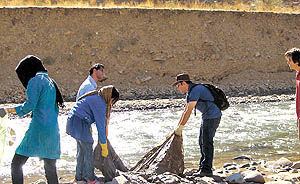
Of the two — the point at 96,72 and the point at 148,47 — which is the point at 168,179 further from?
the point at 148,47

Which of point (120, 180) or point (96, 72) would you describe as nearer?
point (120, 180)

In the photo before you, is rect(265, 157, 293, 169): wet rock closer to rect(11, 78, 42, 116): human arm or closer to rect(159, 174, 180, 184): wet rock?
rect(159, 174, 180, 184): wet rock

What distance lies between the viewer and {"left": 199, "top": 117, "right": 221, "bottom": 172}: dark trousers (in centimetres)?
655

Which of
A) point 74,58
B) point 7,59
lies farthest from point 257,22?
point 7,59

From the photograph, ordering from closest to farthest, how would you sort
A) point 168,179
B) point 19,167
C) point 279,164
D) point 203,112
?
point 19,167
point 168,179
point 203,112
point 279,164

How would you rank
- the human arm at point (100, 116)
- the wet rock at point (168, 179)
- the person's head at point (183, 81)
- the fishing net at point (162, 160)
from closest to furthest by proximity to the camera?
the human arm at point (100, 116), the wet rock at point (168, 179), the fishing net at point (162, 160), the person's head at point (183, 81)

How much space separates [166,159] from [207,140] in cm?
66

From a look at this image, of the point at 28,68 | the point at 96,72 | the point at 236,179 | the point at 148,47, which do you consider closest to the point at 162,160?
the point at 236,179

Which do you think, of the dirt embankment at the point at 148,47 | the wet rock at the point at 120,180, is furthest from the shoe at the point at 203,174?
the dirt embankment at the point at 148,47

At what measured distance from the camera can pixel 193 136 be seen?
10695 millimetres

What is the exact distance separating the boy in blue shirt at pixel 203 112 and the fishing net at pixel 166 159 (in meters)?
0.16

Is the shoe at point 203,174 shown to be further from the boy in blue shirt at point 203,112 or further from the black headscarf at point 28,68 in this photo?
the black headscarf at point 28,68

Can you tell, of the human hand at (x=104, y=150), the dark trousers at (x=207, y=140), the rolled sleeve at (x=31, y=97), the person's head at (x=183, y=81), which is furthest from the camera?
the dark trousers at (x=207, y=140)

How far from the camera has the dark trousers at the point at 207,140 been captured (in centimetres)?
655
